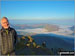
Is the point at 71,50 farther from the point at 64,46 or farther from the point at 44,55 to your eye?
the point at 44,55

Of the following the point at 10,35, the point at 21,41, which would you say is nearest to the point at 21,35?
the point at 21,41

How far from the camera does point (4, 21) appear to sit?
2826 mm

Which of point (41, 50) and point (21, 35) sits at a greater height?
point (21, 35)

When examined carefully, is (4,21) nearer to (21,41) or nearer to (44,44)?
(21,41)

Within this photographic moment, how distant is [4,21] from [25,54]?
1.20 m

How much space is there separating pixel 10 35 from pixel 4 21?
0.95 ft

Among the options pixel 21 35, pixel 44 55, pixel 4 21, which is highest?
pixel 4 21

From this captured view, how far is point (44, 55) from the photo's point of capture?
380cm

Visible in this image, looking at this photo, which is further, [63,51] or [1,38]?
[63,51]

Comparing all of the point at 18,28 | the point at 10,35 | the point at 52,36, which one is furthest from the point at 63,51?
the point at 10,35

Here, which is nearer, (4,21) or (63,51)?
(4,21)

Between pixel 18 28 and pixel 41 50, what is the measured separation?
0.80m

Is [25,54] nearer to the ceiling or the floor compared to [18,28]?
nearer to the floor

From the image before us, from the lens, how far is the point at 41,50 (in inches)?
151
